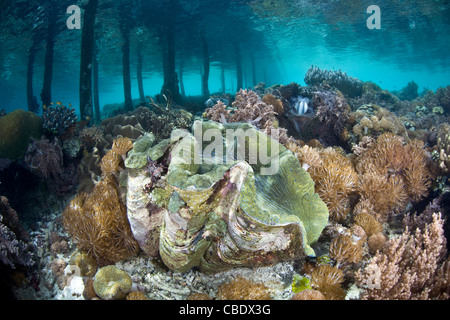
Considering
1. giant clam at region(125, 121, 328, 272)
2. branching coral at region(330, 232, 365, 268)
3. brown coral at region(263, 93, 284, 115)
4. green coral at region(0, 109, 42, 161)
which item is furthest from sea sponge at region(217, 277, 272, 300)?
green coral at region(0, 109, 42, 161)

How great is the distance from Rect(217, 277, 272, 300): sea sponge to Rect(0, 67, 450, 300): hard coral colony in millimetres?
11

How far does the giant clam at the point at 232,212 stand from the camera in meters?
2.17

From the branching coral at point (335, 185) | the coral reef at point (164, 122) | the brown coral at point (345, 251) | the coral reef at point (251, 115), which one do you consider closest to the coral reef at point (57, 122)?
the coral reef at point (164, 122)

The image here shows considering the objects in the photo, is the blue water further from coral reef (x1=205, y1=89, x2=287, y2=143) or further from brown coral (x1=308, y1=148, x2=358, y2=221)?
brown coral (x1=308, y1=148, x2=358, y2=221)

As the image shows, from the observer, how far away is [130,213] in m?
2.87

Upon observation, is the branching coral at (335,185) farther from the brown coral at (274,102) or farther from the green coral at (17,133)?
the green coral at (17,133)

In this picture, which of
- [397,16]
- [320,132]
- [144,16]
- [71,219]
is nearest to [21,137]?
[71,219]

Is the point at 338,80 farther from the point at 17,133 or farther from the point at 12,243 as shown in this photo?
the point at 12,243

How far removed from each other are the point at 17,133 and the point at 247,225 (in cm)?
606

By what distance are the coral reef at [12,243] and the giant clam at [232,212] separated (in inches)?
81.5

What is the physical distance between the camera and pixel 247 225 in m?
2.20

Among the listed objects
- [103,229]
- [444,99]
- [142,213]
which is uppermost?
[444,99]

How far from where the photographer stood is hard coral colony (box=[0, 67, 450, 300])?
2.31 m

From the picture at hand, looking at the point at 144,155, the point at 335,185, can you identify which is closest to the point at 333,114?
the point at 335,185
